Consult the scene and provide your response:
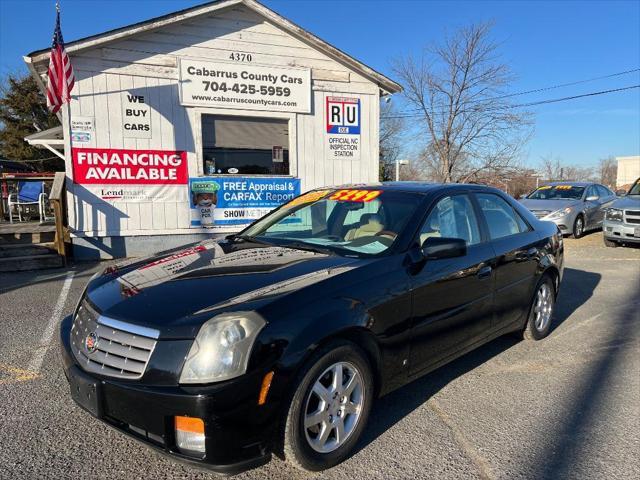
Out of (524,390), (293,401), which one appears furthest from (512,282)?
(293,401)

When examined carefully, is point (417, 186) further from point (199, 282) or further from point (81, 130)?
point (81, 130)

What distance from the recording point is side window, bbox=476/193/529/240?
4047 millimetres

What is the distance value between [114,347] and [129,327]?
0.14m

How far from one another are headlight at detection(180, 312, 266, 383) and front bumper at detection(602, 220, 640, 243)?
10.7 metres

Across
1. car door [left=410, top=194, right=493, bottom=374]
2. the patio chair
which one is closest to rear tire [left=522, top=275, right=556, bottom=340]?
car door [left=410, top=194, right=493, bottom=374]

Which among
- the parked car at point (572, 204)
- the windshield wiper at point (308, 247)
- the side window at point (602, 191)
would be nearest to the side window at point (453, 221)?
the windshield wiper at point (308, 247)

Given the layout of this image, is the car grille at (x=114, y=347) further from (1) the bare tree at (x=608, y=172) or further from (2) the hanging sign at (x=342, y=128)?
(1) the bare tree at (x=608, y=172)

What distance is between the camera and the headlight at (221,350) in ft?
6.96

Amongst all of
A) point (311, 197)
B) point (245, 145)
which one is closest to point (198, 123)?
point (245, 145)

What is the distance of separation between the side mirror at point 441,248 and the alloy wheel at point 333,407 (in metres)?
0.94

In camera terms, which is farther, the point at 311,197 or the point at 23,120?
the point at 23,120

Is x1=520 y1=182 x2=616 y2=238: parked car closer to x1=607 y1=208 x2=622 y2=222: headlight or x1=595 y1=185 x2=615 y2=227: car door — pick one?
x1=595 y1=185 x2=615 y2=227: car door

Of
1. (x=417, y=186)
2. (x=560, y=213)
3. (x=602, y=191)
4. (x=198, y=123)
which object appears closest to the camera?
(x=417, y=186)

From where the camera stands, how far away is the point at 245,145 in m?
9.54
